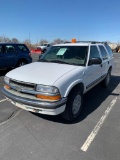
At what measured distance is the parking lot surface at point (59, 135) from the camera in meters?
3.02

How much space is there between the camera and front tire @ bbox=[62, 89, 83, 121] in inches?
155

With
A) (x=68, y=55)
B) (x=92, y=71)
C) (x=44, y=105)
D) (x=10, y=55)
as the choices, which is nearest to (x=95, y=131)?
(x=44, y=105)

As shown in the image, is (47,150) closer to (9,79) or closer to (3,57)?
(9,79)

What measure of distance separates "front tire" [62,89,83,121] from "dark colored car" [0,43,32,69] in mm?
6072

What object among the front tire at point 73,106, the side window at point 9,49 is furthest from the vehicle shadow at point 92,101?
the side window at point 9,49

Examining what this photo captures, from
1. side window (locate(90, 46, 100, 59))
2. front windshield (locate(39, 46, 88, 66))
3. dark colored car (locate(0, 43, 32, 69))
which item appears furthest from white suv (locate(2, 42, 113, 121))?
dark colored car (locate(0, 43, 32, 69))

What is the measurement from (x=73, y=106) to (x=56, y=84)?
88 cm

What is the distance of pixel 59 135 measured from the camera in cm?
358

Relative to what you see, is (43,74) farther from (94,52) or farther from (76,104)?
(94,52)

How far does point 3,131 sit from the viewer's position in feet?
12.1

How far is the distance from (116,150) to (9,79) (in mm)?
2662

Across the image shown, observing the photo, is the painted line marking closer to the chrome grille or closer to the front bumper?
the front bumper

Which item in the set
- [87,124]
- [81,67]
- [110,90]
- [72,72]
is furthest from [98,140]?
[110,90]

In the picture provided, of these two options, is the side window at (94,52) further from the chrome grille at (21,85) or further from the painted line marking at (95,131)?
the chrome grille at (21,85)
